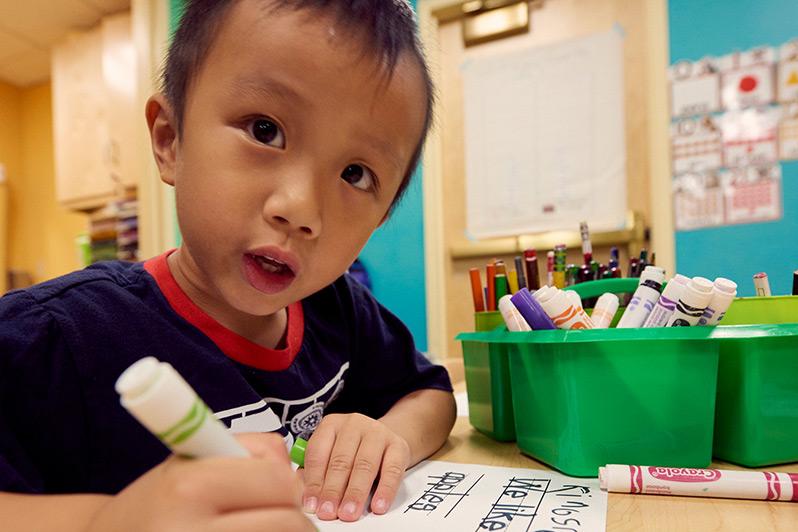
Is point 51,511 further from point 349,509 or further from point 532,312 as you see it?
point 532,312

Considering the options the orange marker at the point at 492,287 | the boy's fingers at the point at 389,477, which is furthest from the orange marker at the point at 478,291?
the boy's fingers at the point at 389,477

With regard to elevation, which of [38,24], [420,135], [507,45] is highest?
[38,24]

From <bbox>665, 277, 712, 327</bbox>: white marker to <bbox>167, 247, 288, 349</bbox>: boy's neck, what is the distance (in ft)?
1.17

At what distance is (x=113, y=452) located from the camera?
400mm

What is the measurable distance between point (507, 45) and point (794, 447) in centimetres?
146

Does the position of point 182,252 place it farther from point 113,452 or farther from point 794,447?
point 794,447

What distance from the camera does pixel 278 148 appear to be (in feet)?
1.35

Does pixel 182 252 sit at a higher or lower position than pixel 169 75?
lower

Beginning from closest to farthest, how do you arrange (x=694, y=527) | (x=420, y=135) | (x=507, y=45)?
(x=694, y=527) < (x=420, y=135) < (x=507, y=45)

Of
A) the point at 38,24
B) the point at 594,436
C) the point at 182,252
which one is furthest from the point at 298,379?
the point at 38,24

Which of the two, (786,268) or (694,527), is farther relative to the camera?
(786,268)

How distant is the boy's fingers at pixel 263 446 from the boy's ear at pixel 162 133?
31 centimetres

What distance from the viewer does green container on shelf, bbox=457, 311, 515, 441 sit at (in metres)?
0.53

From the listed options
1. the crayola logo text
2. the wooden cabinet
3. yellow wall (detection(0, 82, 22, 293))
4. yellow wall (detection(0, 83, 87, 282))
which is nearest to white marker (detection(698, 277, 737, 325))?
the crayola logo text
